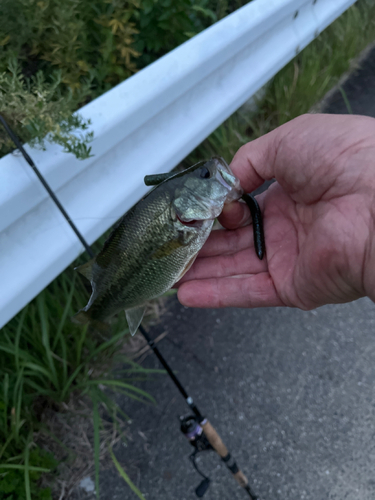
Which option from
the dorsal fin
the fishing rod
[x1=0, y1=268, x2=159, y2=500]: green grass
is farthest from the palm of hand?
[x1=0, y1=268, x2=159, y2=500]: green grass

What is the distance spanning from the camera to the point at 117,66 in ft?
6.86

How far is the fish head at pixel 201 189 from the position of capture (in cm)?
137

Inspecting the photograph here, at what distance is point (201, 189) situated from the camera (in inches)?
54.1

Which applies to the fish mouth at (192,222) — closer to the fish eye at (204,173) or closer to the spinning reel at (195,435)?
the fish eye at (204,173)

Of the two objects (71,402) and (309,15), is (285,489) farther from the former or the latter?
(309,15)

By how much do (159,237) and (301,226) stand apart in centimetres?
75

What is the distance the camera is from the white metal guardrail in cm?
154

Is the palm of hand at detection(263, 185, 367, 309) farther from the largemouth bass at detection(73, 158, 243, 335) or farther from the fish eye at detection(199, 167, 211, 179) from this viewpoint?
the fish eye at detection(199, 167, 211, 179)

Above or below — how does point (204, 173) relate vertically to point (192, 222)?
above

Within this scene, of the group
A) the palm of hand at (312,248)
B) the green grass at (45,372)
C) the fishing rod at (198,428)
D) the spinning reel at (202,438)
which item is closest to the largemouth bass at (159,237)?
the fishing rod at (198,428)

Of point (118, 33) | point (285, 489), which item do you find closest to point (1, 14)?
point (118, 33)

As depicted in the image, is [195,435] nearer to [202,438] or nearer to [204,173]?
[202,438]

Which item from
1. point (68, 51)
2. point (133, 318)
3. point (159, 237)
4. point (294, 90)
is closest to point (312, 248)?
point (159, 237)

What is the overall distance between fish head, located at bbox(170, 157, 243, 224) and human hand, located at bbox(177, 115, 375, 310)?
10.2 inches
